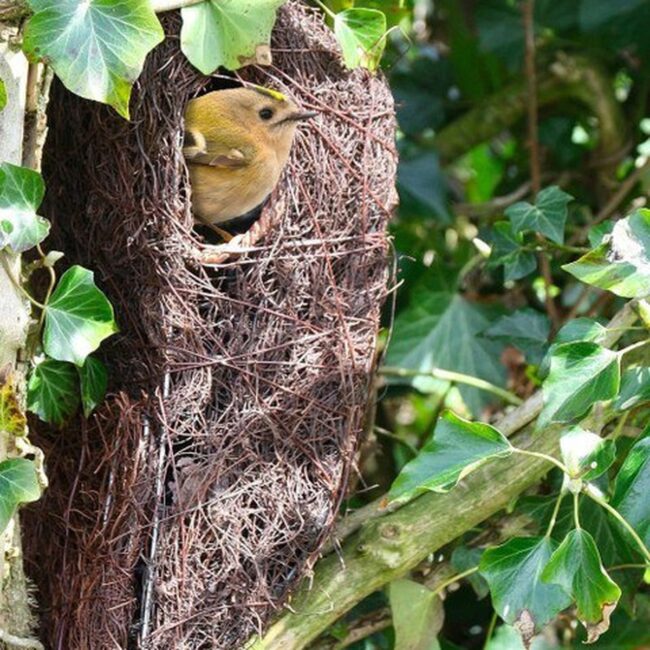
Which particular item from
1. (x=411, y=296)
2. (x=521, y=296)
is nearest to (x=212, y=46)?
(x=411, y=296)

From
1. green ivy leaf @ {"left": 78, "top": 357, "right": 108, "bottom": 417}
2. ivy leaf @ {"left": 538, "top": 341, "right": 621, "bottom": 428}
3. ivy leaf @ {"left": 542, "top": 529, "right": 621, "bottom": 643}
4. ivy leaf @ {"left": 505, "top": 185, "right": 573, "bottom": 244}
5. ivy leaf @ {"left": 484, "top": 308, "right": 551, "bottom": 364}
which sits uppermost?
ivy leaf @ {"left": 538, "top": 341, "right": 621, "bottom": 428}

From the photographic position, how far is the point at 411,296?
9.36ft

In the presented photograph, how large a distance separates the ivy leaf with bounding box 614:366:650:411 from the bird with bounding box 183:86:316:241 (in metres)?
0.62

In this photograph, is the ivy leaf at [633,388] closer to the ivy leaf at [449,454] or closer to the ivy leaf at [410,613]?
the ivy leaf at [449,454]

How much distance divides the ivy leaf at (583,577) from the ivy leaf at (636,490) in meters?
0.08

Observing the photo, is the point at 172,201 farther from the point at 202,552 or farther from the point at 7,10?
the point at 202,552

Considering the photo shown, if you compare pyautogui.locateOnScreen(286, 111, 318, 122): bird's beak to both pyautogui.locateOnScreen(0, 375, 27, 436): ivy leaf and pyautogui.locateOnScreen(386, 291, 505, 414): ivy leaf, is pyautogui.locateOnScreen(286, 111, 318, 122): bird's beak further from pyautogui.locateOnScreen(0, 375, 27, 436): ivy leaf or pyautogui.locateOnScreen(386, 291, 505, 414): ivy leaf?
pyautogui.locateOnScreen(386, 291, 505, 414): ivy leaf

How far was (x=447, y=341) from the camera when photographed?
283 cm

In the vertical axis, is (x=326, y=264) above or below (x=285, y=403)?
above

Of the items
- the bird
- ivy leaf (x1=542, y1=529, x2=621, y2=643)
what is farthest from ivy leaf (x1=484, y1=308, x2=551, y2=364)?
ivy leaf (x1=542, y1=529, x2=621, y2=643)

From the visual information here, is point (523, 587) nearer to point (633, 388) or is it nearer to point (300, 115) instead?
point (633, 388)

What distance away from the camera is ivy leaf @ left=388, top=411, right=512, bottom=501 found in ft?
6.19

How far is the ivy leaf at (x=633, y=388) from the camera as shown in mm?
2014

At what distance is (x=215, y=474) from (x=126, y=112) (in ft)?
1.84
